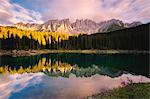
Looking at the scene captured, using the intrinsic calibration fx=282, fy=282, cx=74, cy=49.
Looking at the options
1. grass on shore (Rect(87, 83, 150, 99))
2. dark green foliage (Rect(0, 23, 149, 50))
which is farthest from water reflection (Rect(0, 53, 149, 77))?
dark green foliage (Rect(0, 23, 149, 50))

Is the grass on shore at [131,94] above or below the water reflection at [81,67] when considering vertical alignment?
above

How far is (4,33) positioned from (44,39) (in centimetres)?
2772

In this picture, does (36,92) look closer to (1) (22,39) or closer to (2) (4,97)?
(2) (4,97)

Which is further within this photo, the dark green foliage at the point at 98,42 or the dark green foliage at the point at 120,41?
the dark green foliage at the point at 98,42

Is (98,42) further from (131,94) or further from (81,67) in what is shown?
(131,94)

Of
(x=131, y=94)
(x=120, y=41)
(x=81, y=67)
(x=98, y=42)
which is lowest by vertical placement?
(x=81, y=67)

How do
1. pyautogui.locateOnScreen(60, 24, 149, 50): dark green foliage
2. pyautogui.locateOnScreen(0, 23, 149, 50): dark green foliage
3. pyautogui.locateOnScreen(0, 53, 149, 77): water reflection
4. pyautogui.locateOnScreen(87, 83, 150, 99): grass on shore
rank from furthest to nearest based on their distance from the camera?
pyautogui.locateOnScreen(0, 23, 149, 50): dark green foliage < pyautogui.locateOnScreen(60, 24, 149, 50): dark green foliage < pyautogui.locateOnScreen(0, 53, 149, 77): water reflection < pyautogui.locateOnScreen(87, 83, 150, 99): grass on shore

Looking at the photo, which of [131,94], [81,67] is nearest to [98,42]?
[81,67]

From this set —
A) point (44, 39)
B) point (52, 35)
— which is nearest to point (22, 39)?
point (44, 39)

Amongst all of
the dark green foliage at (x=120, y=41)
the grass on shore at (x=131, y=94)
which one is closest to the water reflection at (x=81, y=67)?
the grass on shore at (x=131, y=94)

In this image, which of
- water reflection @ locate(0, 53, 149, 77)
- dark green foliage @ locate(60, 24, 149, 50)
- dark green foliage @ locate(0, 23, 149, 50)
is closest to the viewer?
water reflection @ locate(0, 53, 149, 77)

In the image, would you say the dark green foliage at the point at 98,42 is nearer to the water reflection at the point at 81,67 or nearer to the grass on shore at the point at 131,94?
the water reflection at the point at 81,67

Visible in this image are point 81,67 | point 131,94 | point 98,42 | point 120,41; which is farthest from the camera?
point 98,42

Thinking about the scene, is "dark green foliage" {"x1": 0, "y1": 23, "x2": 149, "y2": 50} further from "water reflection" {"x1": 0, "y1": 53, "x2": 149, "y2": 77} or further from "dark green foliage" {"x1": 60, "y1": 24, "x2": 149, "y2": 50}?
"water reflection" {"x1": 0, "y1": 53, "x2": 149, "y2": 77}
